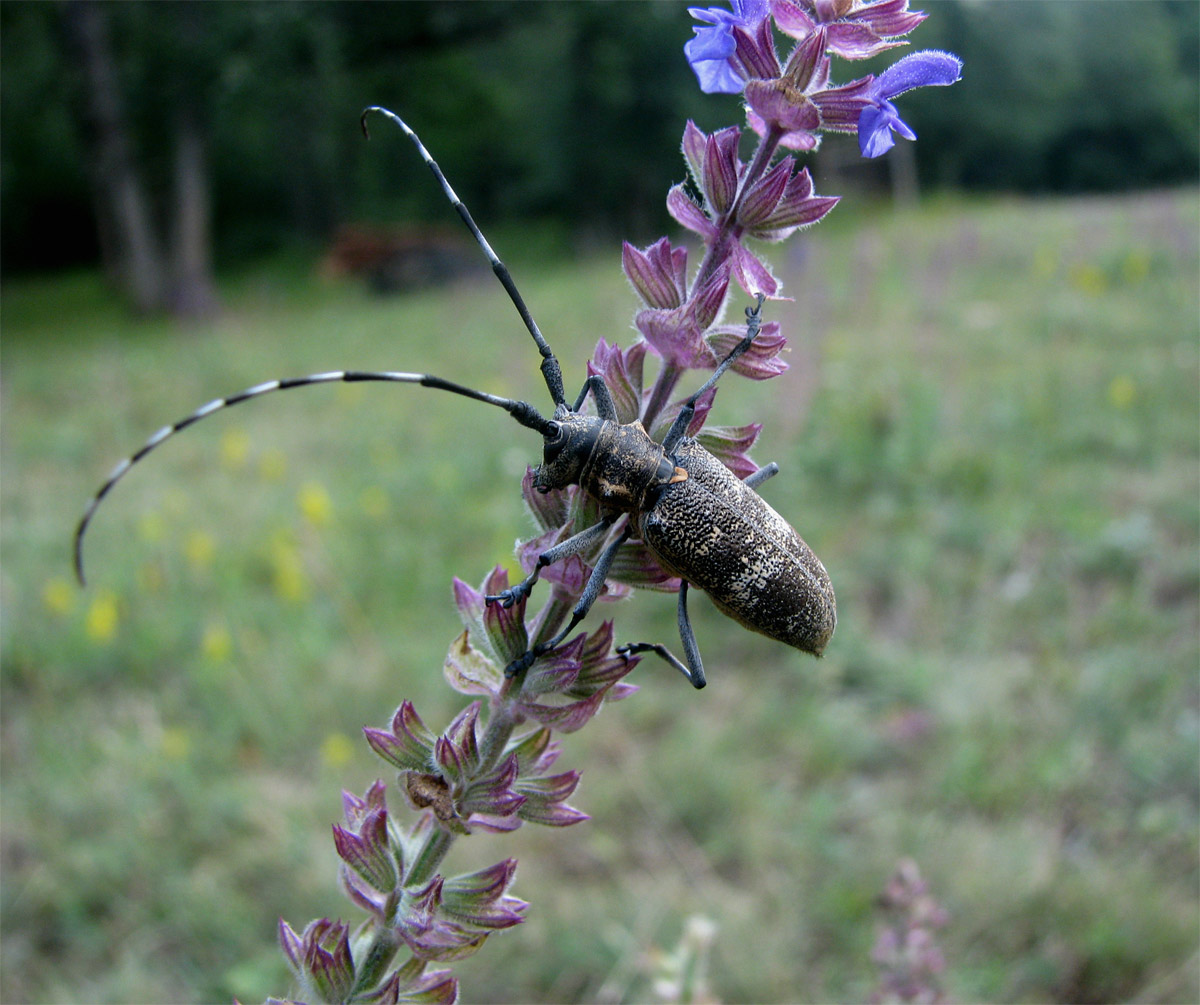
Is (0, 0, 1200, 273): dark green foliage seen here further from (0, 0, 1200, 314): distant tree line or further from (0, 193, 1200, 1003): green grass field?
(0, 193, 1200, 1003): green grass field

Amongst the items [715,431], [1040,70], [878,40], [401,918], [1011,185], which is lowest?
[1011,185]

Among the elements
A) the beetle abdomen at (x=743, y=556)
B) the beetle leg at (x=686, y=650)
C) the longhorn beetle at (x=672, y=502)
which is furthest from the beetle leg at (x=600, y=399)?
the beetle leg at (x=686, y=650)

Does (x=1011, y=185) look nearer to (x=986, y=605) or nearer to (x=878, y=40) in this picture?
(x=986, y=605)

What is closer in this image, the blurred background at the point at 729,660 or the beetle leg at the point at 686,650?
the beetle leg at the point at 686,650

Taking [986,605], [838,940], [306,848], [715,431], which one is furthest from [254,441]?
[715,431]

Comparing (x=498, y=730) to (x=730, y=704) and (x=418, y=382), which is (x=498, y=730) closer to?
(x=418, y=382)

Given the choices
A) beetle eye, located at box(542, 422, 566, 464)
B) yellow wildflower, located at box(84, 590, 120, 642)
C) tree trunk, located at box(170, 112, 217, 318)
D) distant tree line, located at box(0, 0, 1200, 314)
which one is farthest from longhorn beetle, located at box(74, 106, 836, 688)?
tree trunk, located at box(170, 112, 217, 318)

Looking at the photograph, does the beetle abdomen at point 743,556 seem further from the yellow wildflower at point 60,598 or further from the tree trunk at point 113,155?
the tree trunk at point 113,155
